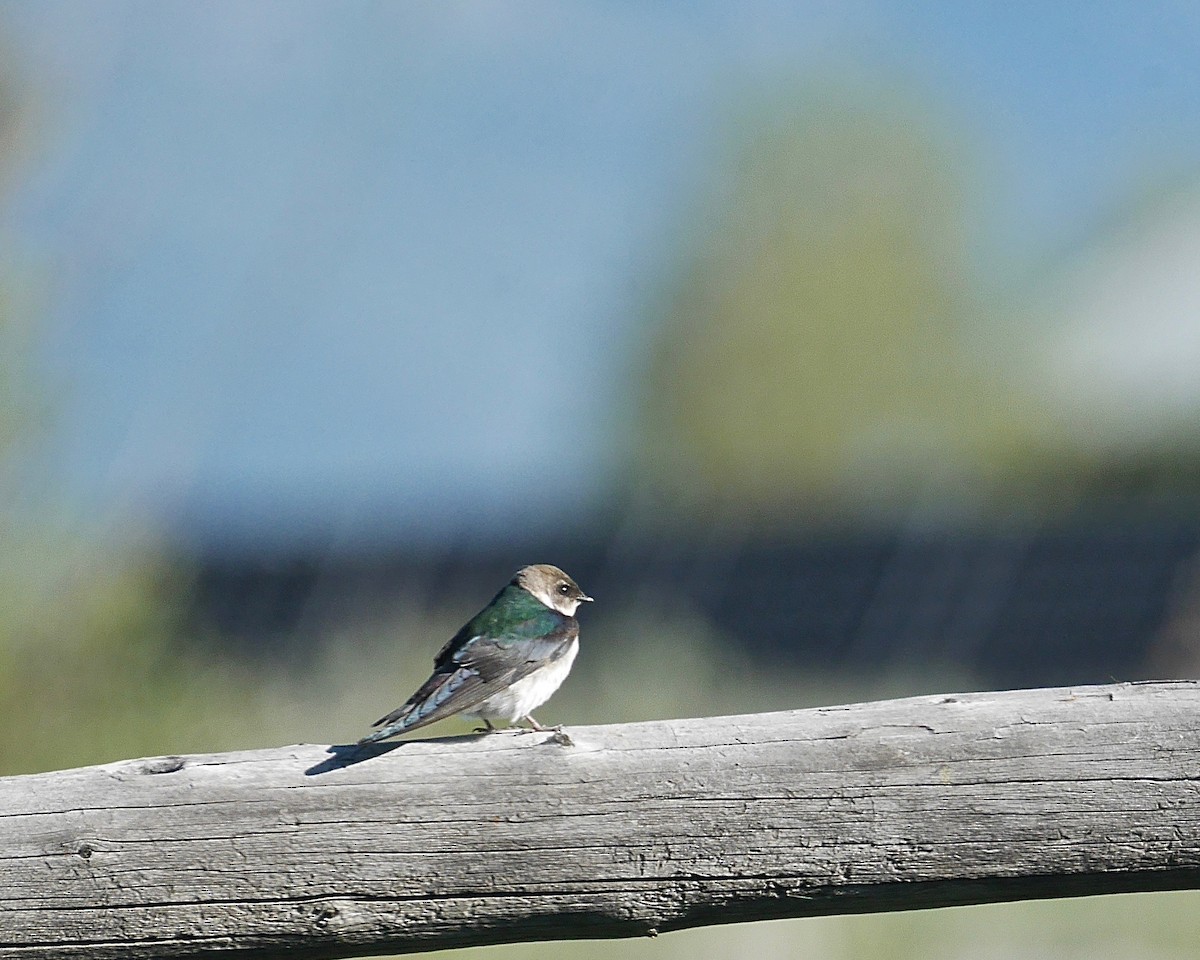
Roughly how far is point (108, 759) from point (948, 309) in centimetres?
3926

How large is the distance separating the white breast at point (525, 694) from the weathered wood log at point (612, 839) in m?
1.49

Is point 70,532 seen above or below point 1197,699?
below

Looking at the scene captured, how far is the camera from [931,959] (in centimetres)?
673

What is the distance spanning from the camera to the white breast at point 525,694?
389cm

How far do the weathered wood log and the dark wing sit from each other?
0.90m

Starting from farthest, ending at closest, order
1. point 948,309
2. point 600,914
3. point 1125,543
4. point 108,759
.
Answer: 1. point 948,309
2. point 1125,543
3. point 108,759
4. point 600,914

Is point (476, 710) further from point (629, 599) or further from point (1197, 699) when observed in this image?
point (629, 599)

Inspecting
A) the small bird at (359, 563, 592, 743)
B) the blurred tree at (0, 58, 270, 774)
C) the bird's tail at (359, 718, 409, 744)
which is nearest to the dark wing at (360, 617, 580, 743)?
the small bird at (359, 563, 592, 743)

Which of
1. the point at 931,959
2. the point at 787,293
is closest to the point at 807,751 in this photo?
the point at 931,959

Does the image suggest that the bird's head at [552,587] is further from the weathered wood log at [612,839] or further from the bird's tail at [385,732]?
the weathered wood log at [612,839]

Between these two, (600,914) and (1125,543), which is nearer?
(600,914)

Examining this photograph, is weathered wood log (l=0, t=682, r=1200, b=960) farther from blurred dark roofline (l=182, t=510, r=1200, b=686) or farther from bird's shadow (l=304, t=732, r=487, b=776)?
blurred dark roofline (l=182, t=510, r=1200, b=686)

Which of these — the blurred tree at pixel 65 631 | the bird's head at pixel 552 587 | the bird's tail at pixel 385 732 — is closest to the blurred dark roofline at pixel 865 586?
Result: the blurred tree at pixel 65 631

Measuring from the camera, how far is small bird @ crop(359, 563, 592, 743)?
358 centimetres
